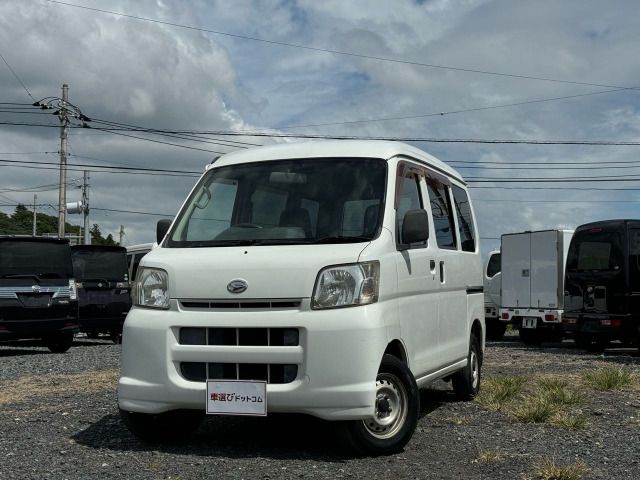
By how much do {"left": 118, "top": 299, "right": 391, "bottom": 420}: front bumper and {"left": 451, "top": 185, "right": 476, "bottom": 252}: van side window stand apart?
283cm

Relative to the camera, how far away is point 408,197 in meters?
6.09

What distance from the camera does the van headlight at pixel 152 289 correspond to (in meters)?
5.34

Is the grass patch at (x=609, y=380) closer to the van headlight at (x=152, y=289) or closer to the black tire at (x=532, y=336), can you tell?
the van headlight at (x=152, y=289)

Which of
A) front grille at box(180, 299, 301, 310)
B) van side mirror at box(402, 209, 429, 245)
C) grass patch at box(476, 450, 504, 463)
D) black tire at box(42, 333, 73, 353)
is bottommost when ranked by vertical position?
black tire at box(42, 333, 73, 353)

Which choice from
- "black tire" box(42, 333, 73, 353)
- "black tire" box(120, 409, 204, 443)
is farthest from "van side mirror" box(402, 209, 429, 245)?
"black tire" box(42, 333, 73, 353)

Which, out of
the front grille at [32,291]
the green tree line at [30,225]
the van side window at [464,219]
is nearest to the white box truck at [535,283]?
the front grille at [32,291]

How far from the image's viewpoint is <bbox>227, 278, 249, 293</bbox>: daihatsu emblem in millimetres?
5086

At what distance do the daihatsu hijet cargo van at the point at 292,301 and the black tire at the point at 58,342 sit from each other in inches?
355

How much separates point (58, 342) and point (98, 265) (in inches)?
101

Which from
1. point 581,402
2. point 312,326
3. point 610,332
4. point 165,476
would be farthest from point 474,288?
point 610,332

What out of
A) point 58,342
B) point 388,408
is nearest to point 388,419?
point 388,408

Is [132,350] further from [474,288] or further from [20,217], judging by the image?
[20,217]

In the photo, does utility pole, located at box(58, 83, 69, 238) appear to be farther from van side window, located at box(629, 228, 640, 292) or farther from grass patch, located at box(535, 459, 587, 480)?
grass patch, located at box(535, 459, 587, 480)

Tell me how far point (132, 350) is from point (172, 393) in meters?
0.42
